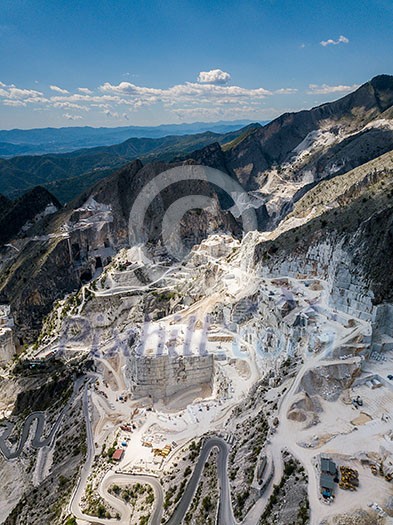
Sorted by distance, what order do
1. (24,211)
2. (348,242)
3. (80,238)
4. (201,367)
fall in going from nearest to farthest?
(348,242), (201,367), (80,238), (24,211)

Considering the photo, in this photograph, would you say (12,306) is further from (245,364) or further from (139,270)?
(245,364)

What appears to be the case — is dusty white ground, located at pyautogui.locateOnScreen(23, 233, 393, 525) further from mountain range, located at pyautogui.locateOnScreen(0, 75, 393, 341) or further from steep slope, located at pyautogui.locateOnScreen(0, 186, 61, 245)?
steep slope, located at pyautogui.locateOnScreen(0, 186, 61, 245)

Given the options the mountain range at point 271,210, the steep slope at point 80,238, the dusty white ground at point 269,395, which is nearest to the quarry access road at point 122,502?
the dusty white ground at point 269,395

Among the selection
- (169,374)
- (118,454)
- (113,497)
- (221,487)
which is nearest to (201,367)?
(169,374)

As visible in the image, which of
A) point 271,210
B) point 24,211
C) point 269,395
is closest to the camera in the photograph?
point 269,395

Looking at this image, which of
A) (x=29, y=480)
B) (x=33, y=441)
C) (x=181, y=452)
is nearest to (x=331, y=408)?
(x=181, y=452)

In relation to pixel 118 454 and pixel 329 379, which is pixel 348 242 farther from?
pixel 118 454

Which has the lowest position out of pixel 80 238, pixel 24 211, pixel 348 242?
pixel 80 238
